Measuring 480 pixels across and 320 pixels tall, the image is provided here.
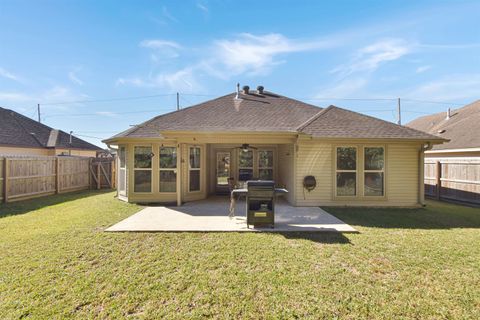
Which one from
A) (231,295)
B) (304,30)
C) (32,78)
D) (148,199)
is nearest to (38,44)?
(32,78)

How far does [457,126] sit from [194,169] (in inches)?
551

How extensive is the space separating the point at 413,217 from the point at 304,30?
854cm

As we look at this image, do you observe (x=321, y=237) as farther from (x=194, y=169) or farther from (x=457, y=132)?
(x=457, y=132)

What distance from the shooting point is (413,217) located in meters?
6.19

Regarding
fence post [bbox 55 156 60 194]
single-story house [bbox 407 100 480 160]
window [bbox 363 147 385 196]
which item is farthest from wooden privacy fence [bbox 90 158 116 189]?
single-story house [bbox 407 100 480 160]

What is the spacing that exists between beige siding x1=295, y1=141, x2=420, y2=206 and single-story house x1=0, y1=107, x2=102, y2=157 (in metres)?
17.3

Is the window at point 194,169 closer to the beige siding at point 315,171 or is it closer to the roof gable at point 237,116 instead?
the roof gable at point 237,116

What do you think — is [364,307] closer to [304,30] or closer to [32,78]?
[304,30]

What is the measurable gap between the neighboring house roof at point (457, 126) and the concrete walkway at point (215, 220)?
773 cm

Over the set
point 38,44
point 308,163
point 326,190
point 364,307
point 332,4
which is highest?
point 332,4

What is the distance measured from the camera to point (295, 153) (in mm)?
7320

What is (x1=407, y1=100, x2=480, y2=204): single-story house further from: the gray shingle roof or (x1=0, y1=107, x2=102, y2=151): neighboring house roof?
(x1=0, y1=107, x2=102, y2=151): neighboring house roof

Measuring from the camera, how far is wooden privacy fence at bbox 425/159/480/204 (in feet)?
26.9

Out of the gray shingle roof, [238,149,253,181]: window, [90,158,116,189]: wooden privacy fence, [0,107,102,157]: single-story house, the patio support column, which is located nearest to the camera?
the gray shingle roof
